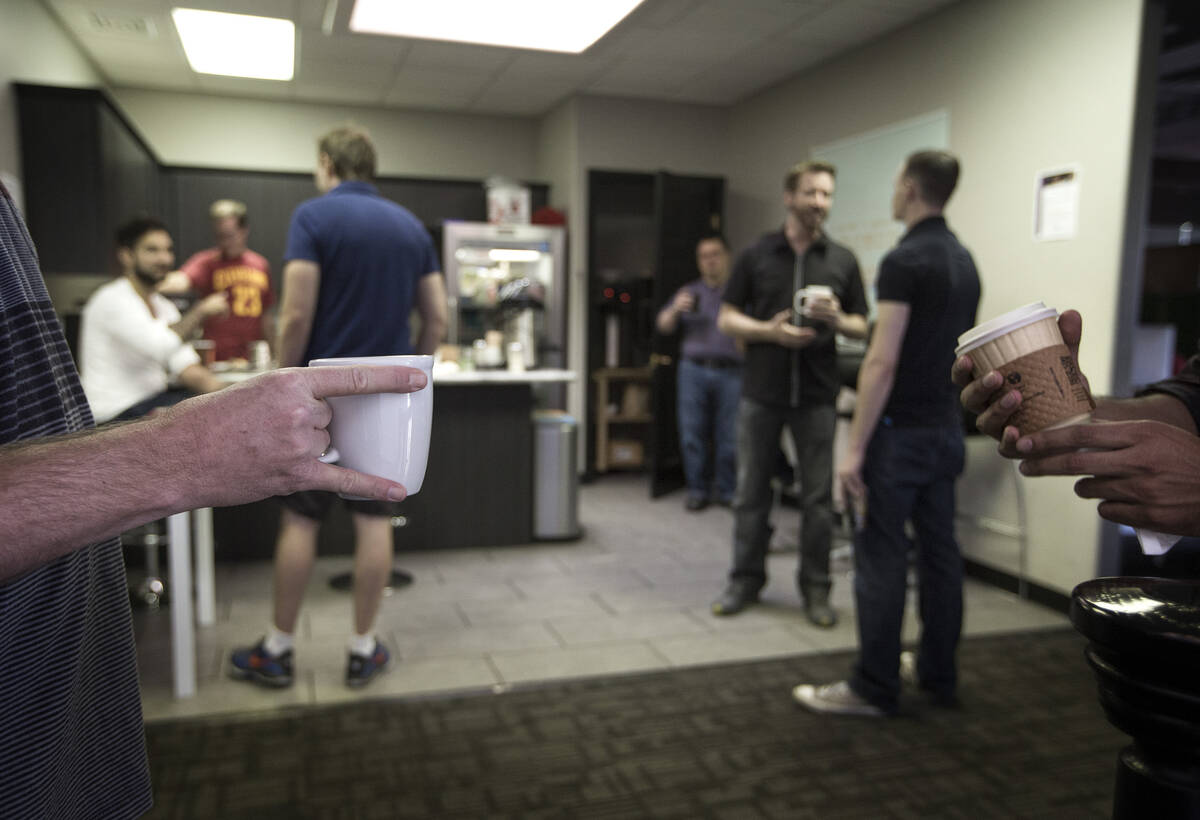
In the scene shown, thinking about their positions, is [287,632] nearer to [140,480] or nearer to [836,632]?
[836,632]

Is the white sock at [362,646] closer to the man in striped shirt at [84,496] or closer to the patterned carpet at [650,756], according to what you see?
the patterned carpet at [650,756]

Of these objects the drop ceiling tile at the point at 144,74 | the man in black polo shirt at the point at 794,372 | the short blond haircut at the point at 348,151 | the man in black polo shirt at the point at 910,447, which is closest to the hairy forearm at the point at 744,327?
the man in black polo shirt at the point at 794,372

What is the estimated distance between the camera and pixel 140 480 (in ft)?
2.02

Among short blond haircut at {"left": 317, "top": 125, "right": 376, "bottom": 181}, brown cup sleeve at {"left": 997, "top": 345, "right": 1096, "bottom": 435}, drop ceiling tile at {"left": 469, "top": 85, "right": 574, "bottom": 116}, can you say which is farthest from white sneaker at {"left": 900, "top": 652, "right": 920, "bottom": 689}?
drop ceiling tile at {"left": 469, "top": 85, "right": 574, "bottom": 116}

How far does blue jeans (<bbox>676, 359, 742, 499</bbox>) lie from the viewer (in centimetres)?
557

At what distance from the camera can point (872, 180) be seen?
4883 mm

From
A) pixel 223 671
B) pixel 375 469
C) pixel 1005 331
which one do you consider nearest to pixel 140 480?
pixel 375 469

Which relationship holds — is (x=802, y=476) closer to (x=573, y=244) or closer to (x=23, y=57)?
(x=573, y=244)

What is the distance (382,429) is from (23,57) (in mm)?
4777

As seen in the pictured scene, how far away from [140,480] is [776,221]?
231 inches

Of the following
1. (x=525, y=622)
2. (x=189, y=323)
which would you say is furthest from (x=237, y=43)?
(x=525, y=622)

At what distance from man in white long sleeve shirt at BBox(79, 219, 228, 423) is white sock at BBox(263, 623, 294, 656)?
887mm

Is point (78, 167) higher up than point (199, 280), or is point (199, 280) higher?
point (78, 167)

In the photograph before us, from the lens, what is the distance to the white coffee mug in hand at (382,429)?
733 mm
